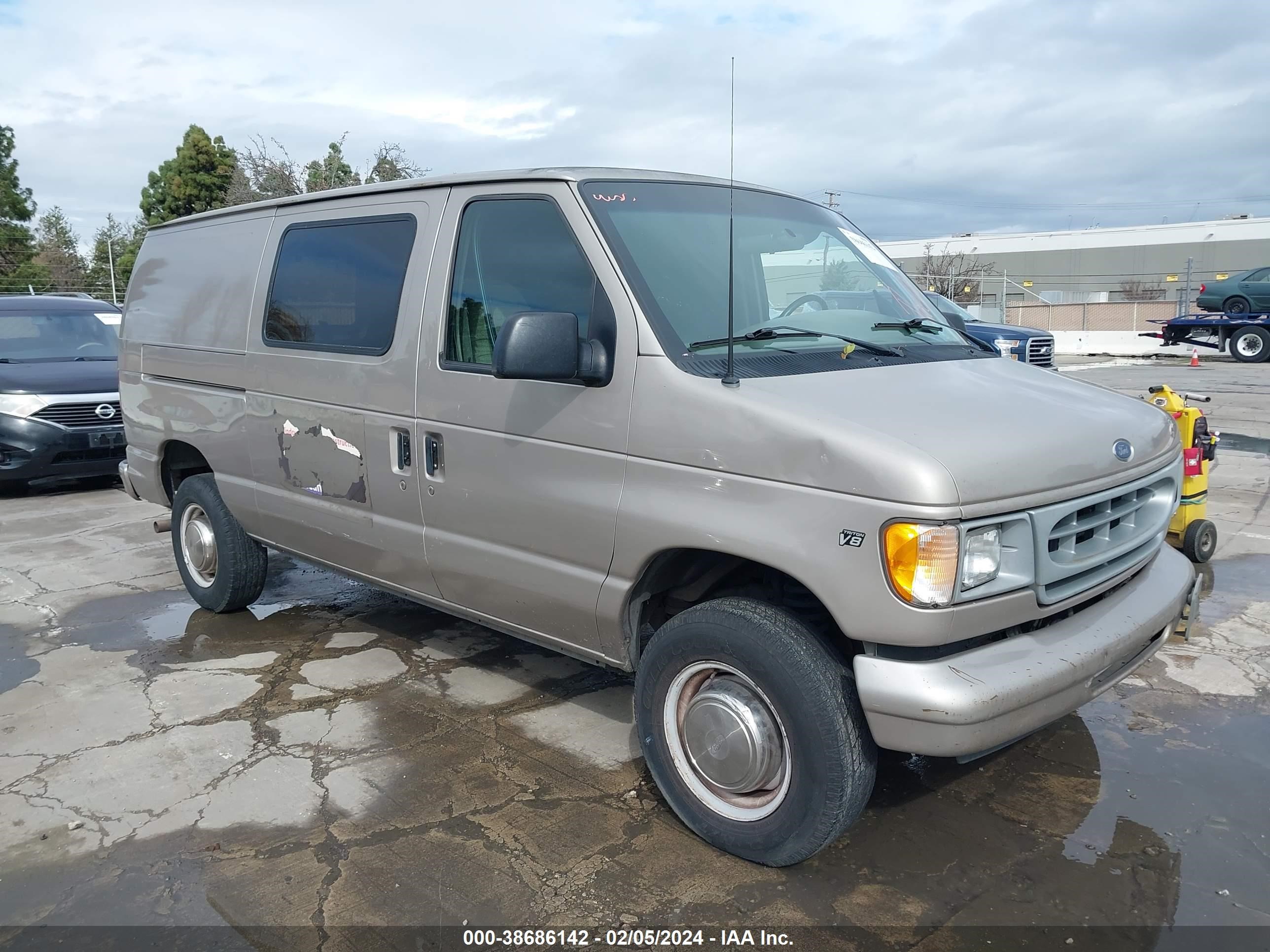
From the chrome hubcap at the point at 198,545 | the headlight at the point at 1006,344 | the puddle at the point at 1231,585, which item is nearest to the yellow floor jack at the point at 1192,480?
the puddle at the point at 1231,585

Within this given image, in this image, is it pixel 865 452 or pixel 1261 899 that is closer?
pixel 865 452

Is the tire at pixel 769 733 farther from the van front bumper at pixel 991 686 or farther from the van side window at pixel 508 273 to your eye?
the van side window at pixel 508 273

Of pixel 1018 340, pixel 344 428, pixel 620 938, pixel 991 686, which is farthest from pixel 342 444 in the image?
pixel 1018 340

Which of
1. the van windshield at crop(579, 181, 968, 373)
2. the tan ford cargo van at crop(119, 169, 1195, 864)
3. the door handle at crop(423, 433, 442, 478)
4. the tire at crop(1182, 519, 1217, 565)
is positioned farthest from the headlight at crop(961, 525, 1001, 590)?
the tire at crop(1182, 519, 1217, 565)

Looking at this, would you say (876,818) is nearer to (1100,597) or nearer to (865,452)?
(1100,597)

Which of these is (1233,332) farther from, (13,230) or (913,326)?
(13,230)

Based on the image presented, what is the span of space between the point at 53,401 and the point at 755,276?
25.9ft

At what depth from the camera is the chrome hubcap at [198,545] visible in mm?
5633

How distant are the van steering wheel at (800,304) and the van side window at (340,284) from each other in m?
1.56

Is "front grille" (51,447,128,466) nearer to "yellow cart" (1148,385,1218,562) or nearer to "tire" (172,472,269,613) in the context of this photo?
"tire" (172,472,269,613)

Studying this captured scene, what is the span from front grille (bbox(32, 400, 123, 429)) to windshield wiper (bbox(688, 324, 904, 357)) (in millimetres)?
7661

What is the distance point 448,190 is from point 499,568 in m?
1.52

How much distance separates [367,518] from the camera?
431cm

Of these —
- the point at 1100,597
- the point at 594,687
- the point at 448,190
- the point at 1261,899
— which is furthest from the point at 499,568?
the point at 1261,899
